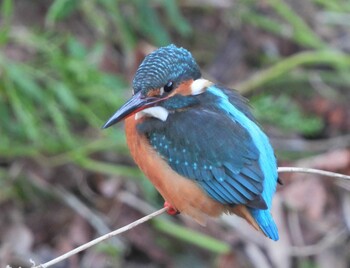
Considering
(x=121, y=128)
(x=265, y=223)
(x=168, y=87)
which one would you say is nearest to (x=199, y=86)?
(x=168, y=87)

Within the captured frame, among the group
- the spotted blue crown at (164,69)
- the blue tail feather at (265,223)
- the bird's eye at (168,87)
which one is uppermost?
the spotted blue crown at (164,69)

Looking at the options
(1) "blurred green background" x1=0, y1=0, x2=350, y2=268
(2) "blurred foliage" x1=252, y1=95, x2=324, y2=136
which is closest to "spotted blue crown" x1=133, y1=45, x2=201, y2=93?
(1) "blurred green background" x1=0, y1=0, x2=350, y2=268

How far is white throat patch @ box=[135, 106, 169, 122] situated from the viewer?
2.73 metres

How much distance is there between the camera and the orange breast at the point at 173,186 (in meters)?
2.80

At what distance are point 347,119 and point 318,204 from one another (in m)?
0.74

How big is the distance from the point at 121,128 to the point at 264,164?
1603 mm

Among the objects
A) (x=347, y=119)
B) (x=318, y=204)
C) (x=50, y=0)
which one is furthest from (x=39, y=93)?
(x=347, y=119)

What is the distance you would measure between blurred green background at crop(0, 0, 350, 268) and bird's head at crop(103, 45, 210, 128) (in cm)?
108

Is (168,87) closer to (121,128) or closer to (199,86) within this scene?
(199,86)

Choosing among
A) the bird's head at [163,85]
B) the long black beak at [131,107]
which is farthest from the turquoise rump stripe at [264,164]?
the long black beak at [131,107]

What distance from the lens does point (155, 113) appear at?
2770mm

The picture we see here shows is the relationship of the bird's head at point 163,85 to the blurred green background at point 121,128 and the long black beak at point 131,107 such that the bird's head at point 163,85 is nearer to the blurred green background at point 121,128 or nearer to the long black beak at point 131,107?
the long black beak at point 131,107

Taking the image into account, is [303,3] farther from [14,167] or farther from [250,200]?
[250,200]

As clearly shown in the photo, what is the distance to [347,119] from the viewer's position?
494 cm
